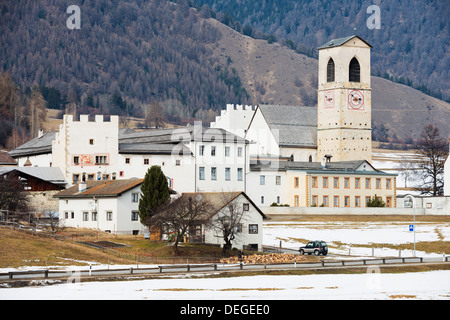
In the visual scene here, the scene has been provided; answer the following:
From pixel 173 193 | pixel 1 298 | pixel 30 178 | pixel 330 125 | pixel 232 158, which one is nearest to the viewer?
pixel 1 298

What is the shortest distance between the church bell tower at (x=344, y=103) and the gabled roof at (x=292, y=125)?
3004 millimetres

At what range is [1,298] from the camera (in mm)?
51469

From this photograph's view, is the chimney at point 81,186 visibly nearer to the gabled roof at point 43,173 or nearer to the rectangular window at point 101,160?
the gabled roof at point 43,173

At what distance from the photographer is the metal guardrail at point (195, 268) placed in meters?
60.5

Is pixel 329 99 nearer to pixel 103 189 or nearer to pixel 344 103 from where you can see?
pixel 344 103

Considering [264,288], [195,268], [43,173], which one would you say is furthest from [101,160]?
[264,288]

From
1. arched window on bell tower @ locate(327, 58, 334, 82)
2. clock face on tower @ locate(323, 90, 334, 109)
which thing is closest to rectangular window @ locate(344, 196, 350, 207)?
clock face on tower @ locate(323, 90, 334, 109)

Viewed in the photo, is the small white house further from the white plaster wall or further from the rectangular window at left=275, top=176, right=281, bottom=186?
the white plaster wall

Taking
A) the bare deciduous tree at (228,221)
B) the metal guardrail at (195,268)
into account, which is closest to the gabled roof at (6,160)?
the bare deciduous tree at (228,221)

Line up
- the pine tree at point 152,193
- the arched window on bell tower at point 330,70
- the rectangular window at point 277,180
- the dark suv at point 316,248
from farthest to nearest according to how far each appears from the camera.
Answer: the arched window on bell tower at point 330,70
the rectangular window at point 277,180
the pine tree at point 152,193
the dark suv at point 316,248
